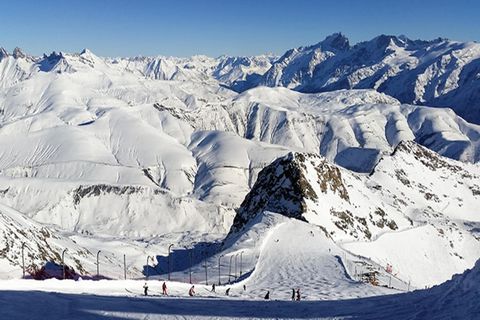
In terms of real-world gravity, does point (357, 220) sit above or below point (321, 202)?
below

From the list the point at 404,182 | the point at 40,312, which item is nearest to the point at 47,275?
the point at 40,312

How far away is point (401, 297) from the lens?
4150 cm

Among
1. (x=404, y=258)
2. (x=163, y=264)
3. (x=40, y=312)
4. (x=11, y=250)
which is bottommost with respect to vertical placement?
(x=163, y=264)

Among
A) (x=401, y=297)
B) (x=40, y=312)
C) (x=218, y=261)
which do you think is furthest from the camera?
(x=218, y=261)

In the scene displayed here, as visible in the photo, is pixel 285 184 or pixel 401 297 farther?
pixel 285 184

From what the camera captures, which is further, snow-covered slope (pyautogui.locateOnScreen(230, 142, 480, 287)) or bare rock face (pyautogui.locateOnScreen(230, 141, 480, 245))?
bare rock face (pyautogui.locateOnScreen(230, 141, 480, 245))

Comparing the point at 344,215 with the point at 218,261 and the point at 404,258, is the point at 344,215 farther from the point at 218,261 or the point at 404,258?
the point at 218,261

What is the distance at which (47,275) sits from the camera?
10088 cm

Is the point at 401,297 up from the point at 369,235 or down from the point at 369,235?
up

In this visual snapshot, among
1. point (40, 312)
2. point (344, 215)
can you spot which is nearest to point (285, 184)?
point (344, 215)

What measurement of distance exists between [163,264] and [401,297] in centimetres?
12142

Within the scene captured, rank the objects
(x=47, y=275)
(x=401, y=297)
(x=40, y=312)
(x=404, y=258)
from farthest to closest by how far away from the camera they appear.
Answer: (x=404, y=258) → (x=47, y=275) → (x=401, y=297) → (x=40, y=312)

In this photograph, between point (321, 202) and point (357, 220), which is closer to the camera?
point (321, 202)

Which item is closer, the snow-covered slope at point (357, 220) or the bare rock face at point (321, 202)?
the snow-covered slope at point (357, 220)
